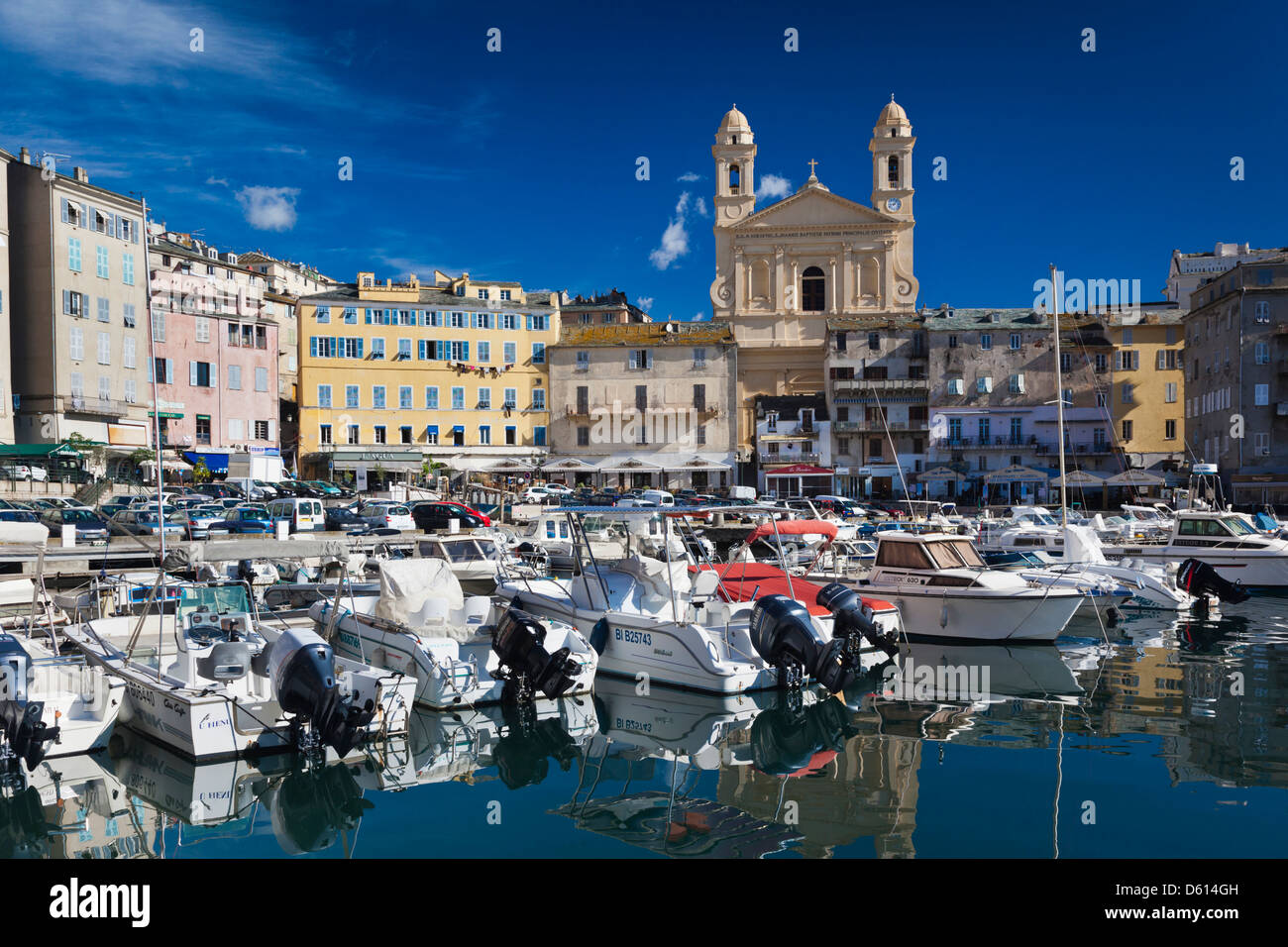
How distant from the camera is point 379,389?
6225 cm

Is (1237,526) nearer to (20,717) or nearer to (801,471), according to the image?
(20,717)

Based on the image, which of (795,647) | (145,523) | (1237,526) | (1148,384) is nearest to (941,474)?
(1148,384)

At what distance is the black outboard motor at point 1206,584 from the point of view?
82.4 ft

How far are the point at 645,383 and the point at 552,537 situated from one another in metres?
30.6

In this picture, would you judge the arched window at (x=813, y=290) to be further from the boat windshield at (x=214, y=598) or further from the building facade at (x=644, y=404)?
the boat windshield at (x=214, y=598)

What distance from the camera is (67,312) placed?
49.2 meters

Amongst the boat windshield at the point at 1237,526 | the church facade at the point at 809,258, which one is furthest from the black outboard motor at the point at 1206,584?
the church facade at the point at 809,258

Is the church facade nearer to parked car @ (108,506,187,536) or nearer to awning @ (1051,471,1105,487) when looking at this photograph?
awning @ (1051,471,1105,487)

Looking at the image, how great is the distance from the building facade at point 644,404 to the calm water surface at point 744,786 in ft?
153

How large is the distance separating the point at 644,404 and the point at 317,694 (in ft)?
170

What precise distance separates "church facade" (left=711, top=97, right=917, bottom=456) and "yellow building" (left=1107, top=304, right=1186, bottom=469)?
13947 mm

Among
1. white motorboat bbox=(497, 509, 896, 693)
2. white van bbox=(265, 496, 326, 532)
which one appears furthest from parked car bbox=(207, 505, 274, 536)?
white motorboat bbox=(497, 509, 896, 693)
